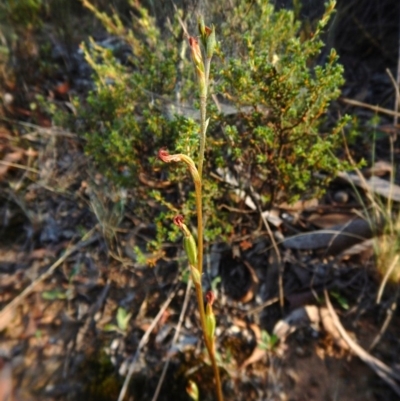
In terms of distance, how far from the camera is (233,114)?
1828 mm

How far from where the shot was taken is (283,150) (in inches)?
72.8

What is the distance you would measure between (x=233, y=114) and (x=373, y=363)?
4.47ft

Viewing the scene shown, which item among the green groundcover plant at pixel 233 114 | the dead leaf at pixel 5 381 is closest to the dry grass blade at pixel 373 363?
the green groundcover plant at pixel 233 114

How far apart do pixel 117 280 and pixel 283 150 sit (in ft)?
4.47

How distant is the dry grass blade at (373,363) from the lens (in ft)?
5.51

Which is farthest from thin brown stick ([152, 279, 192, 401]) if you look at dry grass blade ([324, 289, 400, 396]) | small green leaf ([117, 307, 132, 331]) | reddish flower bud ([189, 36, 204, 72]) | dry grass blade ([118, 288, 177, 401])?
reddish flower bud ([189, 36, 204, 72])

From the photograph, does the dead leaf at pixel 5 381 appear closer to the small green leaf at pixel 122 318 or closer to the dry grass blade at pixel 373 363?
the small green leaf at pixel 122 318

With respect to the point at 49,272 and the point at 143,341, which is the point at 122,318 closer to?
the point at 143,341

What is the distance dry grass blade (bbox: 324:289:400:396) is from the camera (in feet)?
5.51

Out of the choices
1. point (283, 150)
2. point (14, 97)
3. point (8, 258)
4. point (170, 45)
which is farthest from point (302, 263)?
point (14, 97)

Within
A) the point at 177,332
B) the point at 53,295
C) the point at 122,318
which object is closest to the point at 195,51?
the point at 177,332

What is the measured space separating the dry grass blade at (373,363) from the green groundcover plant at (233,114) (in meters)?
0.71

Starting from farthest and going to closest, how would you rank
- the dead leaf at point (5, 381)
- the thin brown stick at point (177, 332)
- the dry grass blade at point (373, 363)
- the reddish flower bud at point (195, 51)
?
the dead leaf at point (5, 381)
the thin brown stick at point (177, 332)
the dry grass blade at point (373, 363)
the reddish flower bud at point (195, 51)

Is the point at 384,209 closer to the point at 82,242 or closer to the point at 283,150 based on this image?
the point at 283,150
